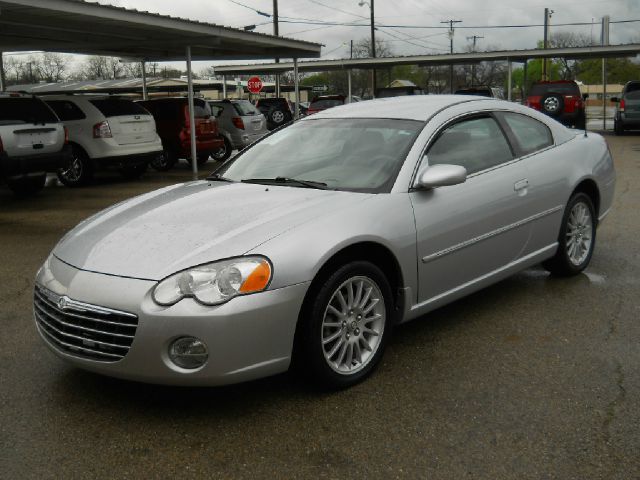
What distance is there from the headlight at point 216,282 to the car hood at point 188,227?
0.05 meters

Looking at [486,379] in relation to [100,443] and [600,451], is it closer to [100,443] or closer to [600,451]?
[600,451]

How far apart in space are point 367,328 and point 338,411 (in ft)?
1.78

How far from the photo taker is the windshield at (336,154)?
411 centimetres

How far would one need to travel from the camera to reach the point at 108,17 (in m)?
12.0

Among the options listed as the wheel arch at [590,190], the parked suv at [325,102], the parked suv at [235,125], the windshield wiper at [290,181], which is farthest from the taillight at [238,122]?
the windshield wiper at [290,181]

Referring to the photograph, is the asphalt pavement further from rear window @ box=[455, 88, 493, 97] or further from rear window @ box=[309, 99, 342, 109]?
rear window @ box=[309, 99, 342, 109]

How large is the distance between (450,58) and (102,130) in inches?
753

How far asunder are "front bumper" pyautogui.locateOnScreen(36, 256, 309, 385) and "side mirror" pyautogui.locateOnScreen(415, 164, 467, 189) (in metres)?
1.10

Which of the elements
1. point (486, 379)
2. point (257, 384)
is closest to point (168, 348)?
point (257, 384)

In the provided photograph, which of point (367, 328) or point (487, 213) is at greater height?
point (487, 213)

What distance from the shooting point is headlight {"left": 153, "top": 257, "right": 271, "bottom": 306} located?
10.1 feet

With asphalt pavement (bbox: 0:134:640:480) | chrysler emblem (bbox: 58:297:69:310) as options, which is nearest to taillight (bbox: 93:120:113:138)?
asphalt pavement (bbox: 0:134:640:480)

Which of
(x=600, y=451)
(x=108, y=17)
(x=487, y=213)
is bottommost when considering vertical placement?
(x=600, y=451)

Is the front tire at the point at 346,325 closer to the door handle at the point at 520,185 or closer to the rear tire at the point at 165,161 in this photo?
the door handle at the point at 520,185
